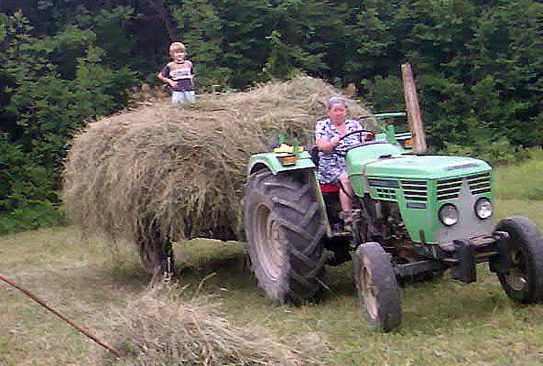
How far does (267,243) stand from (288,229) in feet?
2.48

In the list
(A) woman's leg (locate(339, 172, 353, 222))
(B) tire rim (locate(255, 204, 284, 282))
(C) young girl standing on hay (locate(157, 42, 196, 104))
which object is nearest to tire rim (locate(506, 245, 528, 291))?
(A) woman's leg (locate(339, 172, 353, 222))

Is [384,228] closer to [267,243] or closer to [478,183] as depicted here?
[478,183]

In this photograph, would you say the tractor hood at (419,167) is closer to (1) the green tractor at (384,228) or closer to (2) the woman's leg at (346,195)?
(1) the green tractor at (384,228)

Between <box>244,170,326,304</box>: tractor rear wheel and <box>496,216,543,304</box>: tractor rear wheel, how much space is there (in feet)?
4.76

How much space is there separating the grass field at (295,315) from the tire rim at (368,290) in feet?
0.41

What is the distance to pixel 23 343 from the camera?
618 cm

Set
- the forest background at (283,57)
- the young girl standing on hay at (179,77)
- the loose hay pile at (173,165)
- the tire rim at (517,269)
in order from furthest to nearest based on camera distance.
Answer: the forest background at (283,57) → the young girl standing on hay at (179,77) → the loose hay pile at (173,165) → the tire rim at (517,269)

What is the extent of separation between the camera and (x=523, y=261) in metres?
5.83

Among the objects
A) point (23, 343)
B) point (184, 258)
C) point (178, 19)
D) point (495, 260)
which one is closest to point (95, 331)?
point (23, 343)

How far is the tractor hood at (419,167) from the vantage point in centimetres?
573

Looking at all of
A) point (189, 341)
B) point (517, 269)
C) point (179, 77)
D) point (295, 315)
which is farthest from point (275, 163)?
point (179, 77)

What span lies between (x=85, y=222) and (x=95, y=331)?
271 cm

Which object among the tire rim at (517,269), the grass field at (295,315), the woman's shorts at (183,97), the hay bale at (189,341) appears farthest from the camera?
the woman's shorts at (183,97)

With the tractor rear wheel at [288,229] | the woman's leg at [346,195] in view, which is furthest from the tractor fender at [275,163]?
the woman's leg at [346,195]
